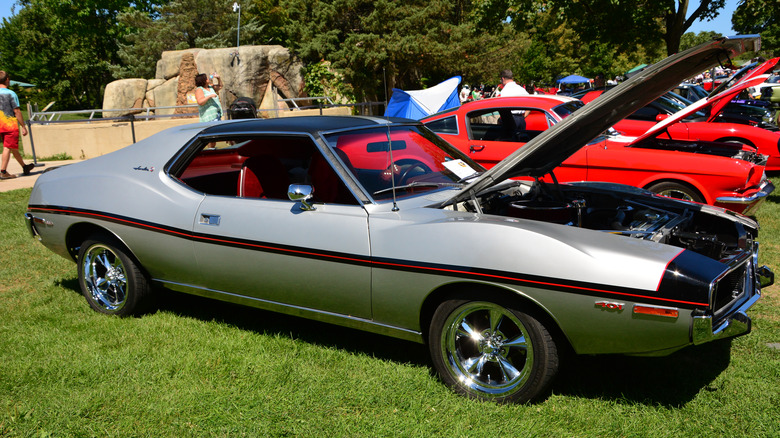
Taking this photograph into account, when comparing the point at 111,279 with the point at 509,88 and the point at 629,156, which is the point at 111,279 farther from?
the point at 509,88

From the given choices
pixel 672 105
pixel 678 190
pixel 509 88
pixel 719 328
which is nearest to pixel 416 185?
pixel 719 328

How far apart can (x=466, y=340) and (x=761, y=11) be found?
18.2 m

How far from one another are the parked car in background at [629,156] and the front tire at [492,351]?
11.0 feet

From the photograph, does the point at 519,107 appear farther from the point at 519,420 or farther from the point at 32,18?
the point at 32,18

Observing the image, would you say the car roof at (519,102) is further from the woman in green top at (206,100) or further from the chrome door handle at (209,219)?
the chrome door handle at (209,219)

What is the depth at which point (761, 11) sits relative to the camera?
1702 centimetres

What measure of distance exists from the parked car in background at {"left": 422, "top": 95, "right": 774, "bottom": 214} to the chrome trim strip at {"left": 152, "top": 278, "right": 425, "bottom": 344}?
3.36 m

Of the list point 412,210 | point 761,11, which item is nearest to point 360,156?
point 412,210

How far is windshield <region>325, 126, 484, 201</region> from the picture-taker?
3721mm

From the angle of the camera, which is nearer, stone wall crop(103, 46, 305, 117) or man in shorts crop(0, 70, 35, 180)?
man in shorts crop(0, 70, 35, 180)

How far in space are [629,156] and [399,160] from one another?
3.45 meters

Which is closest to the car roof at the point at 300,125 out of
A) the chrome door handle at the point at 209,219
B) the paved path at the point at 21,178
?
the chrome door handle at the point at 209,219

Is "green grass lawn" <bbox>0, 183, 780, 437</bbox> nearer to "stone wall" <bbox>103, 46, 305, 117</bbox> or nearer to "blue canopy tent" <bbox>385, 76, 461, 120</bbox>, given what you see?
"blue canopy tent" <bbox>385, 76, 461, 120</bbox>

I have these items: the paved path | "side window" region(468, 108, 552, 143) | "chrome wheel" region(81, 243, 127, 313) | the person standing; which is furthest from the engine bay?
the paved path
